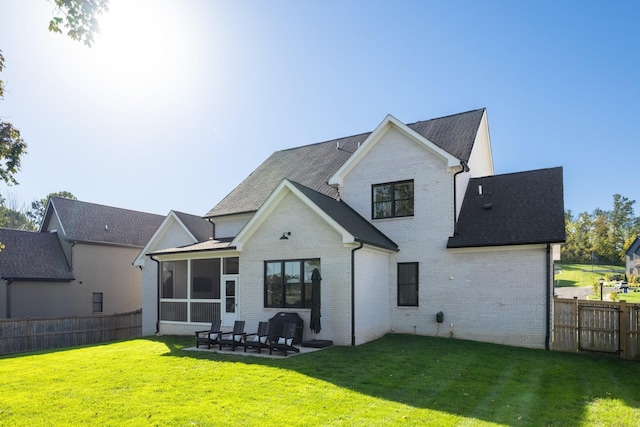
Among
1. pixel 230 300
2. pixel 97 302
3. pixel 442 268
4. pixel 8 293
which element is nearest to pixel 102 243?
pixel 97 302

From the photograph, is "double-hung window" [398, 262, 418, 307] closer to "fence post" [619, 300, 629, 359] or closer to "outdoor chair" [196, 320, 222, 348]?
"fence post" [619, 300, 629, 359]

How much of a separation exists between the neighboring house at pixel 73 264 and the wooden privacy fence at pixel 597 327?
2559cm

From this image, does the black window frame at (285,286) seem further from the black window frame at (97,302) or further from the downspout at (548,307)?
the black window frame at (97,302)

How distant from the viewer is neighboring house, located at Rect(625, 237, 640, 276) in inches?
2554

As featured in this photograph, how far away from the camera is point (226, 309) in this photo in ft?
59.5

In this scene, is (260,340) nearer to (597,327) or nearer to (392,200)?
(392,200)

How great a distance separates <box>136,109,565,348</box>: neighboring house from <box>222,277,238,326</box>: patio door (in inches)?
2.3

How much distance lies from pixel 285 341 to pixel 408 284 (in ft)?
18.7

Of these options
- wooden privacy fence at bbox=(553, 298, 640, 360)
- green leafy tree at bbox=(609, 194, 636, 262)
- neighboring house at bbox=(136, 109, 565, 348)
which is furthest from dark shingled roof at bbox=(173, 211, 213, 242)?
green leafy tree at bbox=(609, 194, 636, 262)

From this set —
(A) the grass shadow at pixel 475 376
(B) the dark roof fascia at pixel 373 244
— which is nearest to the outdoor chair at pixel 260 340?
(A) the grass shadow at pixel 475 376

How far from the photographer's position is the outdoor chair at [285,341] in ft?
43.1

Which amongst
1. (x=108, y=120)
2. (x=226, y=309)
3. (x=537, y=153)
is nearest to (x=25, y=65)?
(x=108, y=120)

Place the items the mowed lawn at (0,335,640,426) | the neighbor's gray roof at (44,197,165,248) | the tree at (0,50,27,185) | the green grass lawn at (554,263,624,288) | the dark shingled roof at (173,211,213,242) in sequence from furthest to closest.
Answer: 1. the green grass lawn at (554,263,624,288)
2. the neighbor's gray roof at (44,197,165,248)
3. the dark shingled roof at (173,211,213,242)
4. the tree at (0,50,27,185)
5. the mowed lawn at (0,335,640,426)

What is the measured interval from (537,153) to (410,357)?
19.9 m
